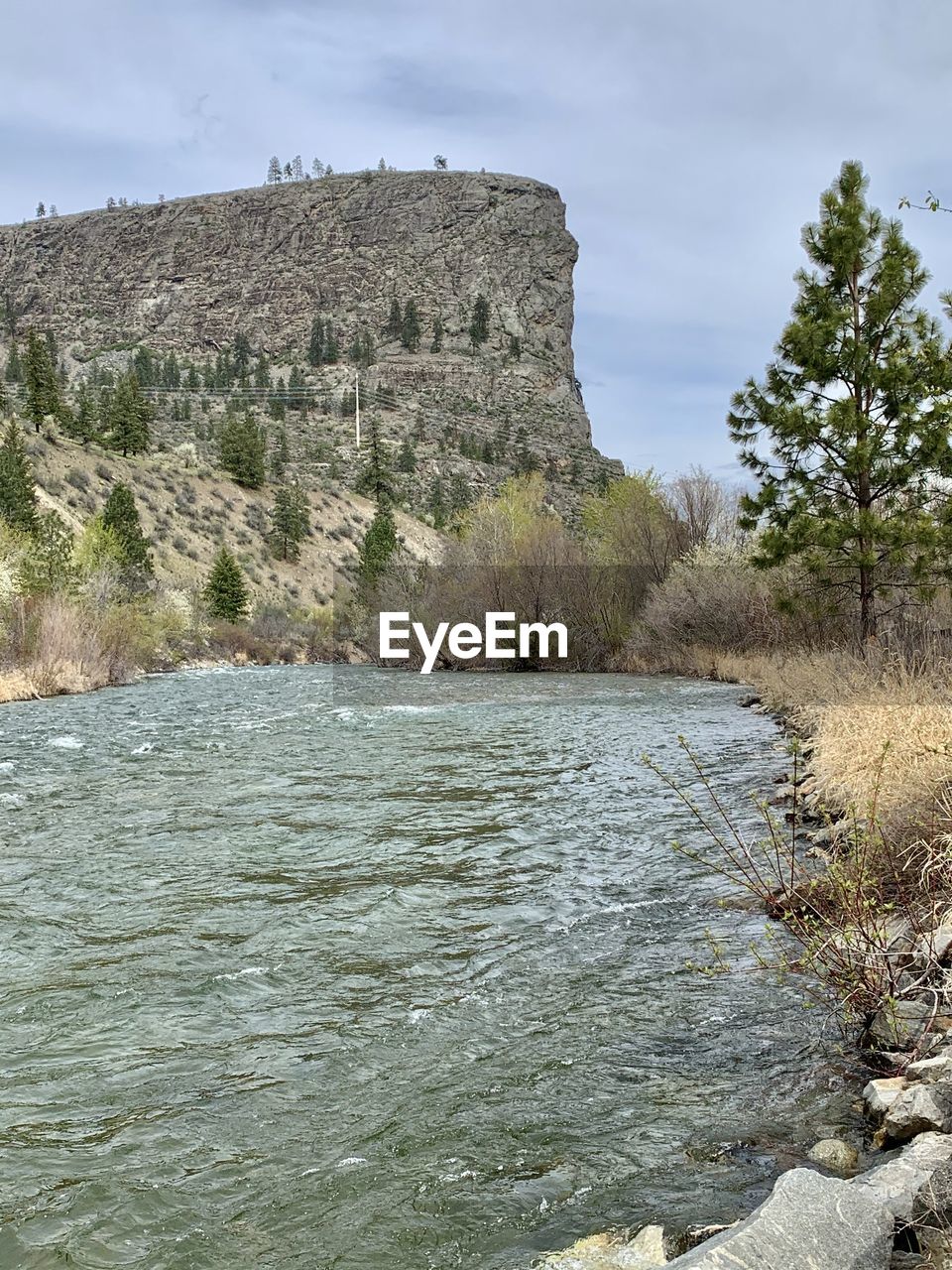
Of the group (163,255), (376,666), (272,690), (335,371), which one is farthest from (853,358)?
(163,255)

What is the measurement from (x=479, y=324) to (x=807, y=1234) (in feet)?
420

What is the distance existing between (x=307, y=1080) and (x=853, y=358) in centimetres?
1983

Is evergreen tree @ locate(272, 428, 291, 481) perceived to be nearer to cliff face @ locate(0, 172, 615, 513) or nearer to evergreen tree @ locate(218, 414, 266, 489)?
evergreen tree @ locate(218, 414, 266, 489)

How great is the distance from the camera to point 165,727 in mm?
18500

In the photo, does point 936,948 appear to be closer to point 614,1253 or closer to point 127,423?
point 614,1253

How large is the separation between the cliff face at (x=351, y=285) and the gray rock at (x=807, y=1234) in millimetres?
103176

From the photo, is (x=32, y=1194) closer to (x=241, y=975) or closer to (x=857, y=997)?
(x=241, y=975)

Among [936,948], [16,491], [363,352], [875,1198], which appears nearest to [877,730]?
[936,948]

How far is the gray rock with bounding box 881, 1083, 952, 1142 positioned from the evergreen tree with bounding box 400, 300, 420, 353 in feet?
398

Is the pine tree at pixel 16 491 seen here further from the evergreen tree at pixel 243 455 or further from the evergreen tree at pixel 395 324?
the evergreen tree at pixel 395 324

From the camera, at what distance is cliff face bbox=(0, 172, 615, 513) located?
115m

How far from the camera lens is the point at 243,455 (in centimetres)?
7712

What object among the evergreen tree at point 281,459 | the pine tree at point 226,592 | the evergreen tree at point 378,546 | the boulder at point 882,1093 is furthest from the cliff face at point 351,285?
the boulder at point 882,1093

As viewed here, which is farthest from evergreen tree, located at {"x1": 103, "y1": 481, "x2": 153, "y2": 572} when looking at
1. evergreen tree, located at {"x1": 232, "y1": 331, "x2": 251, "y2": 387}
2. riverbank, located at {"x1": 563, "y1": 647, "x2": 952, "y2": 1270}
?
evergreen tree, located at {"x1": 232, "y1": 331, "x2": 251, "y2": 387}
